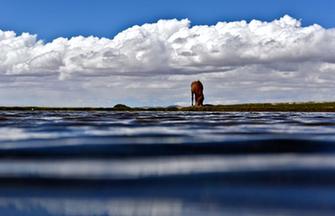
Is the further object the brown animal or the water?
the brown animal

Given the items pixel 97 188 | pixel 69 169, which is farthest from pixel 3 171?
pixel 97 188

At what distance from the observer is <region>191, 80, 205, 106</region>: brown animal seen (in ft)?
441

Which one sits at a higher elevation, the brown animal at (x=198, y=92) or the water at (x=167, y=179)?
the brown animal at (x=198, y=92)

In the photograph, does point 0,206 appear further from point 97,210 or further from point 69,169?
point 69,169

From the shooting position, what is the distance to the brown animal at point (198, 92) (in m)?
134

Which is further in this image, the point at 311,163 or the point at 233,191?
the point at 311,163

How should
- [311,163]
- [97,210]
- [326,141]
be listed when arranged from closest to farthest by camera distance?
1. [97,210]
2. [311,163]
3. [326,141]

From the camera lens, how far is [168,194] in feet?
30.3

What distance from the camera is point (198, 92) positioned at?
135500 mm

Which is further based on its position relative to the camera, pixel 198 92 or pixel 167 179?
pixel 198 92

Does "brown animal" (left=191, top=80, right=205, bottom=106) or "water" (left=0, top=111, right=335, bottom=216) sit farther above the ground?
"brown animal" (left=191, top=80, right=205, bottom=106)

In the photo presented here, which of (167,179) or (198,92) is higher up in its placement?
(198,92)

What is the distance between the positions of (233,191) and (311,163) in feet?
13.6

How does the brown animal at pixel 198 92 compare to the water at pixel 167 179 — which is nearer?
the water at pixel 167 179
